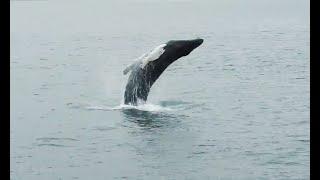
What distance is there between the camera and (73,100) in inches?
949

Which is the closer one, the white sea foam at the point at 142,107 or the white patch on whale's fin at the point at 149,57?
the white sea foam at the point at 142,107

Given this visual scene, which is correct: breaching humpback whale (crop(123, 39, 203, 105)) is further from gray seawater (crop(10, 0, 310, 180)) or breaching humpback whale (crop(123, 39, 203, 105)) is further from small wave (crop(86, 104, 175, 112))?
gray seawater (crop(10, 0, 310, 180))

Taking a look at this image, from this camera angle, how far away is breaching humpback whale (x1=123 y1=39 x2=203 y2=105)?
2242 centimetres

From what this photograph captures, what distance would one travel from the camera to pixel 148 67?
22.7m

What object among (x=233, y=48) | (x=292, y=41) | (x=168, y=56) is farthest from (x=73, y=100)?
(x=292, y=41)

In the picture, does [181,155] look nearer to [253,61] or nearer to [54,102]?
[54,102]

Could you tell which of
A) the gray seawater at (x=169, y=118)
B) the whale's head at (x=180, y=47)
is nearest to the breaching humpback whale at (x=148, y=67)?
the whale's head at (x=180, y=47)

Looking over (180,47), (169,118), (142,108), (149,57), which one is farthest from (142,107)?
(180,47)

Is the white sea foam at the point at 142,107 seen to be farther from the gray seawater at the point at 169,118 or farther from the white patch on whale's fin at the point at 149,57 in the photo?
the white patch on whale's fin at the point at 149,57

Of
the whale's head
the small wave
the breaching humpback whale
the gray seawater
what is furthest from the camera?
the whale's head

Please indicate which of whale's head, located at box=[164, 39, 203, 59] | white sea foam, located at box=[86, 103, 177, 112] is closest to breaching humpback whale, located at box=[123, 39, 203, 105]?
whale's head, located at box=[164, 39, 203, 59]

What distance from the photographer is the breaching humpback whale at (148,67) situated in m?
22.4

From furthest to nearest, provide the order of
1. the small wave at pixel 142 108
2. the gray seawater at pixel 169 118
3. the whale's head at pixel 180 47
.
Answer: the whale's head at pixel 180 47 < the small wave at pixel 142 108 < the gray seawater at pixel 169 118

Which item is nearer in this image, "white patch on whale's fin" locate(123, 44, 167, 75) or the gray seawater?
the gray seawater
